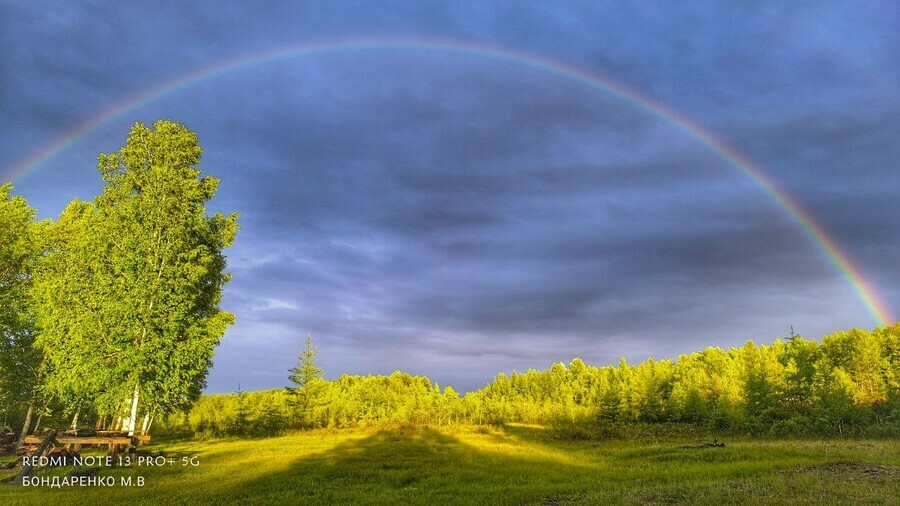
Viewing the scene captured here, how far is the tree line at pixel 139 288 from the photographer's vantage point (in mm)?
28688

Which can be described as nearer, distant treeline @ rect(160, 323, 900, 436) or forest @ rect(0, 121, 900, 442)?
forest @ rect(0, 121, 900, 442)

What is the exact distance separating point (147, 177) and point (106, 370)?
41.8 ft

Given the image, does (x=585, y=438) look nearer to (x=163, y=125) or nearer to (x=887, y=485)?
(x=887, y=485)

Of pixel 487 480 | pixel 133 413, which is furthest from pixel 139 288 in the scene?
pixel 487 480

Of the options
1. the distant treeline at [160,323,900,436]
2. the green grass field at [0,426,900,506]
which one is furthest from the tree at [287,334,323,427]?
the green grass field at [0,426,900,506]

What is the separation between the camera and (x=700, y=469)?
25109mm

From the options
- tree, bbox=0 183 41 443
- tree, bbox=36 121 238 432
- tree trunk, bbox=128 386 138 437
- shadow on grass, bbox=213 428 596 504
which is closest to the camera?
shadow on grass, bbox=213 428 596 504

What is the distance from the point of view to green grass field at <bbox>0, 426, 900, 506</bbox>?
1725cm

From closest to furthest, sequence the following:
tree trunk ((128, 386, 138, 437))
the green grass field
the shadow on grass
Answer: the green grass field → the shadow on grass → tree trunk ((128, 386, 138, 437))

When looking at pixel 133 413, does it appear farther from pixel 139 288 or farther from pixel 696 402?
pixel 696 402

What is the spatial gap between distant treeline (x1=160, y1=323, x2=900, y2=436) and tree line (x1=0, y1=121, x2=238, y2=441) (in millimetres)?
30018

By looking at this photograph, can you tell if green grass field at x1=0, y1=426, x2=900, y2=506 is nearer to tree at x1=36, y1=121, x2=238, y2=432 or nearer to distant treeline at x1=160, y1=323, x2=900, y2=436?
tree at x1=36, y1=121, x2=238, y2=432

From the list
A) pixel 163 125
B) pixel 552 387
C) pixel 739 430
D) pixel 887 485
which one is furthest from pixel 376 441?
pixel 552 387

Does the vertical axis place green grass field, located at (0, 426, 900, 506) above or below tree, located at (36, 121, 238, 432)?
below
